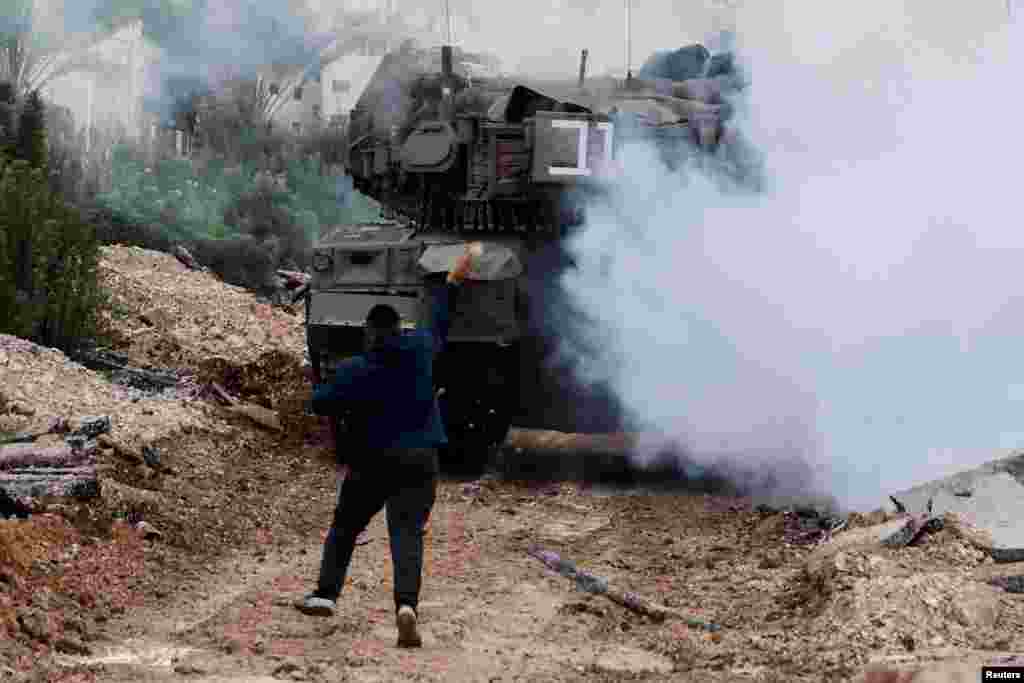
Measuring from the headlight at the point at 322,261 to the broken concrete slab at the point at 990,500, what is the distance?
555 centimetres

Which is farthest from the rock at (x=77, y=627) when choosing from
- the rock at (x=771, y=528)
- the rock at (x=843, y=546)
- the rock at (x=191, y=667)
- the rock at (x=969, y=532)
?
the rock at (x=771, y=528)

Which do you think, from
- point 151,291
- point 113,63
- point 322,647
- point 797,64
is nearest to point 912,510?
point 322,647

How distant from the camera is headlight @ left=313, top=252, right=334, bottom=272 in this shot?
14.2m

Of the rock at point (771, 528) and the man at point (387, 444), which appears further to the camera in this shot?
the rock at point (771, 528)

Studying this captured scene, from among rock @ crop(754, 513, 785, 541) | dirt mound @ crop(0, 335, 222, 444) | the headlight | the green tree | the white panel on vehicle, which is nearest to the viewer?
rock @ crop(754, 513, 785, 541)

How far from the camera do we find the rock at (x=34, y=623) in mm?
7582

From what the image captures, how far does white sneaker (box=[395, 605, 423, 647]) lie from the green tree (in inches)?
715

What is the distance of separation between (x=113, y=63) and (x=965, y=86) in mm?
13183

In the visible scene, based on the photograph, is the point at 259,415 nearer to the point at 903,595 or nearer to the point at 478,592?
the point at 478,592

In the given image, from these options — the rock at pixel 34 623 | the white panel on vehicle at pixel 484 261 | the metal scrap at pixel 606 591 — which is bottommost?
the metal scrap at pixel 606 591

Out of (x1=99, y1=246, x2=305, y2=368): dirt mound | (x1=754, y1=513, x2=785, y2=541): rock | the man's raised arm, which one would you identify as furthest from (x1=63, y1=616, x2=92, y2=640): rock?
(x1=99, y1=246, x2=305, y2=368): dirt mound

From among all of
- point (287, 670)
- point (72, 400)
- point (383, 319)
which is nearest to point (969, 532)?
point (383, 319)

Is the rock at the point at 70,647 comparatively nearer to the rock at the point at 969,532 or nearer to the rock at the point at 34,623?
the rock at the point at 34,623

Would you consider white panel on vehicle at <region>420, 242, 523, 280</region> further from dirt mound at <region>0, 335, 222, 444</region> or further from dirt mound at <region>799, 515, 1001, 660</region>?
dirt mound at <region>799, 515, 1001, 660</region>
